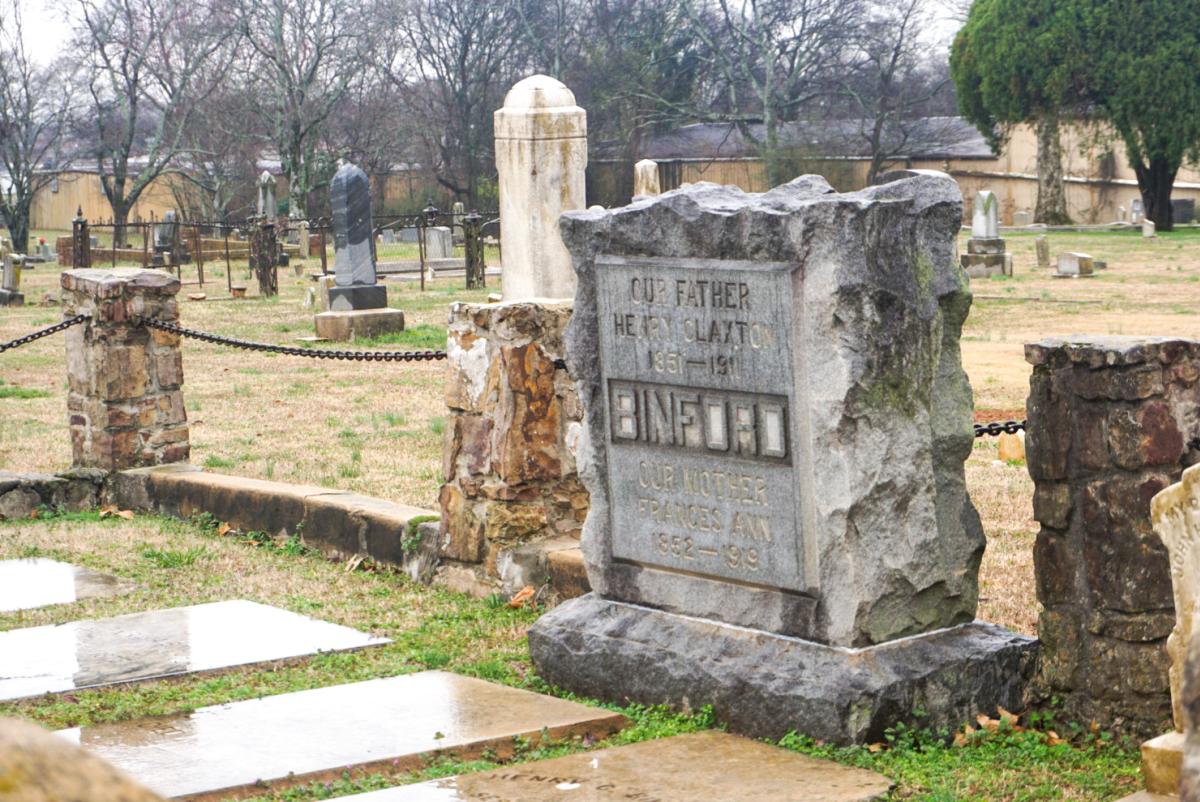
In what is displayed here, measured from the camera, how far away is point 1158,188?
45531mm

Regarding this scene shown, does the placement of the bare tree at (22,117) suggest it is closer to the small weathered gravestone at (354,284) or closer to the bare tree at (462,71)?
the bare tree at (462,71)

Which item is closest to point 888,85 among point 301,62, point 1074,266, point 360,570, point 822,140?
point 822,140

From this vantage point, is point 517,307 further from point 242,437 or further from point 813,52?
point 813,52

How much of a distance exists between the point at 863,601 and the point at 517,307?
7.91ft

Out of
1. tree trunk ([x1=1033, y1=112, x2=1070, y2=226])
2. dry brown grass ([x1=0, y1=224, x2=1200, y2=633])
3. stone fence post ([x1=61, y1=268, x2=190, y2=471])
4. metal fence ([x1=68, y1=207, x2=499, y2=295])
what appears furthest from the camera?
tree trunk ([x1=1033, y1=112, x2=1070, y2=226])

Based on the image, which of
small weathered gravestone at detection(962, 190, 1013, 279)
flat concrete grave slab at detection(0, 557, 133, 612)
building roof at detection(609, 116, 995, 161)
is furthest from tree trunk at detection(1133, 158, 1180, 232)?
flat concrete grave slab at detection(0, 557, 133, 612)

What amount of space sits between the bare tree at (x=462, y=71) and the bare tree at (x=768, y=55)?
5.98 meters

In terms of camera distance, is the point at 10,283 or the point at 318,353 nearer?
the point at 318,353

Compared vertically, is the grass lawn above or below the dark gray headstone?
below

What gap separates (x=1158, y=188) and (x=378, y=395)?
3556 centimetres

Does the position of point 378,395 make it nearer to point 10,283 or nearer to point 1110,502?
point 1110,502

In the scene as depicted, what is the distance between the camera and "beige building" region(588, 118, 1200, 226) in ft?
173

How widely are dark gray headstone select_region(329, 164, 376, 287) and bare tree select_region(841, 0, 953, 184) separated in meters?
30.2

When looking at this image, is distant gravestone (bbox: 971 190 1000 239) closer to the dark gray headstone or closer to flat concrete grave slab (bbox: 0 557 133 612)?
the dark gray headstone
